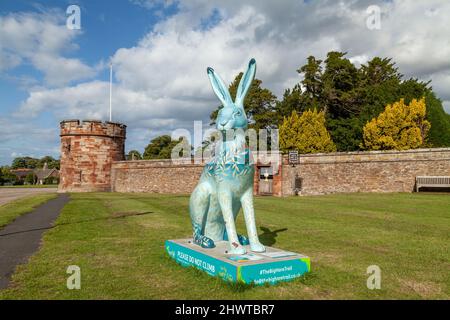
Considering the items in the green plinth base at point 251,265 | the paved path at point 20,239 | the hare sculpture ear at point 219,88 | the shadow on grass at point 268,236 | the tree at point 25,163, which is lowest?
the paved path at point 20,239

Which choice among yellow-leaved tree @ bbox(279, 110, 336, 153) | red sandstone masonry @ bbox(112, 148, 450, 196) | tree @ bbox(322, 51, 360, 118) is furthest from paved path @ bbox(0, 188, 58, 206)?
tree @ bbox(322, 51, 360, 118)

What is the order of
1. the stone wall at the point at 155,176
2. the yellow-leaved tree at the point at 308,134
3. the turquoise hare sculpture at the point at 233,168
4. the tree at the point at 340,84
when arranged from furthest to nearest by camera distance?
1. the tree at the point at 340,84
2. the yellow-leaved tree at the point at 308,134
3. the stone wall at the point at 155,176
4. the turquoise hare sculpture at the point at 233,168

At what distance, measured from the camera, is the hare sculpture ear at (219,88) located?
5.68m

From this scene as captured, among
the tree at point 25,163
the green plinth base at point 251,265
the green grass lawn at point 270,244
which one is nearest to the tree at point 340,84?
the green grass lawn at point 270,244

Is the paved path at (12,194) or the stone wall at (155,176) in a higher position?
the stone wall at (155,176)

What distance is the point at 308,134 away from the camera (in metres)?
32.2

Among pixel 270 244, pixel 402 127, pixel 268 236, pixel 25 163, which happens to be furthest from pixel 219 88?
pixel 25 163

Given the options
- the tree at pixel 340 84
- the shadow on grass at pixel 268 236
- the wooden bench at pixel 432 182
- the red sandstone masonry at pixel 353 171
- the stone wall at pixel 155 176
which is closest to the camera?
the shadow on grass at pixel 268 236

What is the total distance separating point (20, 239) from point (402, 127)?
2749 cm

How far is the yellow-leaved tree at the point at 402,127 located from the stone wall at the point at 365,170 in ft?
23.9

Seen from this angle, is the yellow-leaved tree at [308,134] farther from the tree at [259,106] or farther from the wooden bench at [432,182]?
the wooden bench at [432,182]

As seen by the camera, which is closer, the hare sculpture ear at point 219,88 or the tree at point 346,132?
the hare sculpture ear at point 219,88

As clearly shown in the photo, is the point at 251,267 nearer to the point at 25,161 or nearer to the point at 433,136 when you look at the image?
the point at 433,136
